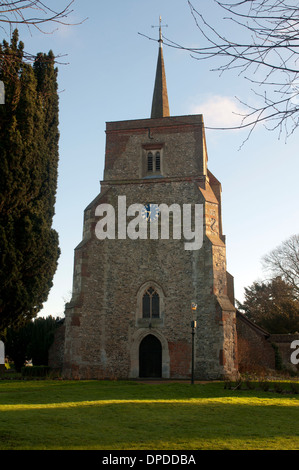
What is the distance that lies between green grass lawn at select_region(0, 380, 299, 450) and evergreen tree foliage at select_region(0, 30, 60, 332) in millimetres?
3114

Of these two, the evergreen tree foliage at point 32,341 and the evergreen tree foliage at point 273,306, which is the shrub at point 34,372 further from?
the evergreen tree foliage at point 273,306

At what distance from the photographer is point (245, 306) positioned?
4219 cm

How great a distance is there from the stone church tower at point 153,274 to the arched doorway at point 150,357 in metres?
0.05

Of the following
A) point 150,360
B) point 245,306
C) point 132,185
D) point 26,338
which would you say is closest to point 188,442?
point 150,360

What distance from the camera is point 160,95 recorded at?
29.5 meters

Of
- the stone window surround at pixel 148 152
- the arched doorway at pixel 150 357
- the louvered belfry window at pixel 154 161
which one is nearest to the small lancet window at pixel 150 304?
the arched doorway at pixel 150 357

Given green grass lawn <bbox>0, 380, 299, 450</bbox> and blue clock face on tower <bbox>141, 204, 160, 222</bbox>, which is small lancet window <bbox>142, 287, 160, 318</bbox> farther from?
green grass lawn <bbox>0, 380, 299, 450</bbox>

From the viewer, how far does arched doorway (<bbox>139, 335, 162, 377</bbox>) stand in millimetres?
21094

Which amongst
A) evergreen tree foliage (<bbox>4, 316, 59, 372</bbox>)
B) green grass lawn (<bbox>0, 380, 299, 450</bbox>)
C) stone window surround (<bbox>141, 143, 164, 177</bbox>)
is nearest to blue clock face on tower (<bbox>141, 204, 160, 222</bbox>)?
stone window surround (<bbox>141, 143, 164, 177</bbox>)

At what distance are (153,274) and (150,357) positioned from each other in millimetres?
4064

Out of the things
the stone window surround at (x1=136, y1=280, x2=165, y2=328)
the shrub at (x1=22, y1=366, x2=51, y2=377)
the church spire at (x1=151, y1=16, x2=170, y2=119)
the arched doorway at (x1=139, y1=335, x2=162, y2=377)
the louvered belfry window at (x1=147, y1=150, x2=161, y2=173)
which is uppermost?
the church spire at (x1=151, y1=16, x2=170, y2=119)

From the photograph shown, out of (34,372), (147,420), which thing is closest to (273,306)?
(34,372)

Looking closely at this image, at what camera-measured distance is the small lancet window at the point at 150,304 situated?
21.8m

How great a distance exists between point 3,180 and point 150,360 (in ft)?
40.0
